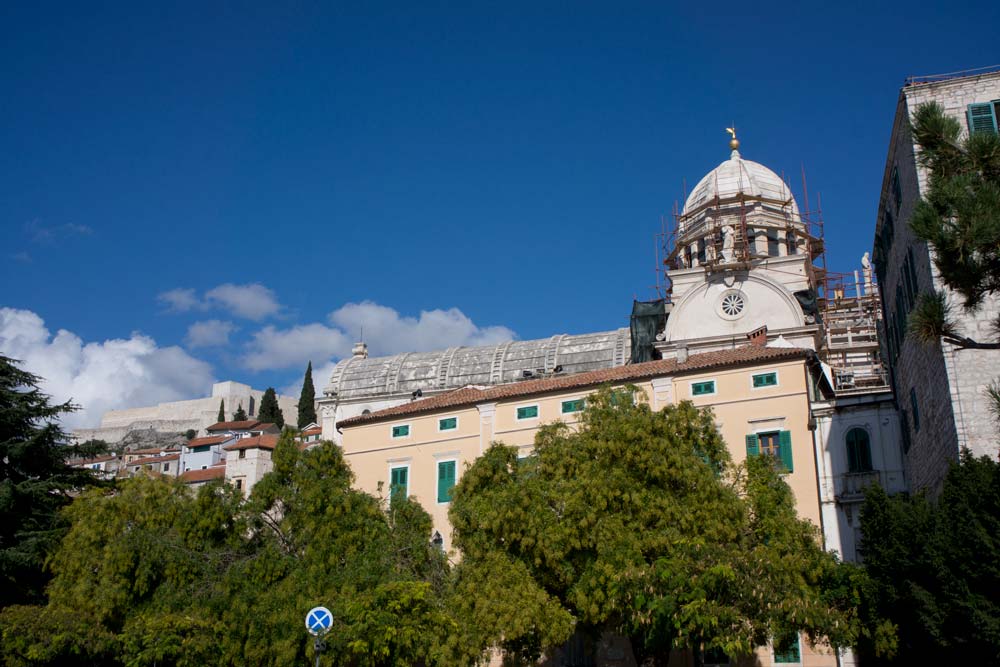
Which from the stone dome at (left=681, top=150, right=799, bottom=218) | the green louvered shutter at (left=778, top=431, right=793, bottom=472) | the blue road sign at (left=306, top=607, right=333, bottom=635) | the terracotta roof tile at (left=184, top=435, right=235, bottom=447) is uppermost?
the stone dome at (left=681, top=150, right=799, bottom=218)

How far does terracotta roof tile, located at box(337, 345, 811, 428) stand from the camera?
Result: 3209cm

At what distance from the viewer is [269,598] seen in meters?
25.8

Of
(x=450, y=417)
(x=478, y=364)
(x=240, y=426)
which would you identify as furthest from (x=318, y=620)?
(x=240, y=426)

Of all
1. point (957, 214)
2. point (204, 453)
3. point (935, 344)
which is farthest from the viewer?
point (204, 453)

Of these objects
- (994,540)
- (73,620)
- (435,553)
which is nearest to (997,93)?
(994,540)

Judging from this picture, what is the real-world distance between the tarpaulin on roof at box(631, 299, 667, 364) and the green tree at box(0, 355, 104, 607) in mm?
27512

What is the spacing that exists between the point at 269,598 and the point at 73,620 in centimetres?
548

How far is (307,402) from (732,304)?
4780 cm

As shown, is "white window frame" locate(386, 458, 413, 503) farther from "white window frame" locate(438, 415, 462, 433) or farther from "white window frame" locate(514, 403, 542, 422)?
"white window frame" locate(514, 403, 542, 422)

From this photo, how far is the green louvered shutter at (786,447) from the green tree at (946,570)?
7.81m

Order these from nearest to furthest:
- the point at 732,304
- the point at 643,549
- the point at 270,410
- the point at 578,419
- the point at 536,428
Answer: the point at 643,549, the point at 578,419, the point at 536,428, the point at 732,304, the point at 270,410

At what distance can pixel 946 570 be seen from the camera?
18516 mm

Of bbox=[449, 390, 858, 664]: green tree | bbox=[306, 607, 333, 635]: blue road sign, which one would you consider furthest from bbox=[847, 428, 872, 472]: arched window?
bbox=[306, 607, 333, 635]: blue road sign

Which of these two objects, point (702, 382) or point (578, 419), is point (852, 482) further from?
point (578, 419)
